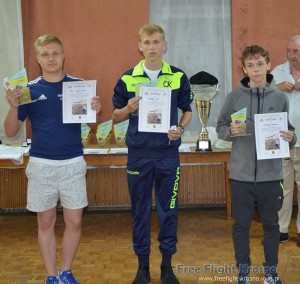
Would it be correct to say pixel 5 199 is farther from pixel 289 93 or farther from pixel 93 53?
pixel 289 93

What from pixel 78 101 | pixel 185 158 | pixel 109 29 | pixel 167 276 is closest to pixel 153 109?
pixel 78 101

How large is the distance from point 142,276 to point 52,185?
86 cm

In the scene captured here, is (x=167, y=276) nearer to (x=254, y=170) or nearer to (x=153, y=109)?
(x=254, y=170)

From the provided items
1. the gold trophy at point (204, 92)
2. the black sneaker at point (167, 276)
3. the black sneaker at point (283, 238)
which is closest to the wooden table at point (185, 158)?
the gold trophy at point (204, 92)

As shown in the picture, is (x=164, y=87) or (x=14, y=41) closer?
(x=164, y=87)

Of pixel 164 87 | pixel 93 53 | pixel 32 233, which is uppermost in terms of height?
pixel 93 53

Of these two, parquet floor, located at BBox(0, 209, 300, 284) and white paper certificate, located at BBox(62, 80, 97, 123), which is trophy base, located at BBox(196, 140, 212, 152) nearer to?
parquet floor, located at BBox(0, 209, 300, 284)

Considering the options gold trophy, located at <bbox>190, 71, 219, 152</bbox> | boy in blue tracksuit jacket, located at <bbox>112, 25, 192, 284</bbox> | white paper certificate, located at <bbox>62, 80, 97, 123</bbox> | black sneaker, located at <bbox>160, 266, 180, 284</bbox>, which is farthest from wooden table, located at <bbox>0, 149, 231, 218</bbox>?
white paper certificate, located at <bbox>62, 80, 97, 123</bbox>

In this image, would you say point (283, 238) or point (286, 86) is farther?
point (283, 238)

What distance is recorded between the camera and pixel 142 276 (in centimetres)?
297

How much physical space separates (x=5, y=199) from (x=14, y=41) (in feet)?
5.72

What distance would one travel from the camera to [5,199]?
5.09 meters

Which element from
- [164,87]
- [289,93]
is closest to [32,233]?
[164,87]

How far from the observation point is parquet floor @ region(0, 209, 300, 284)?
3160mm
